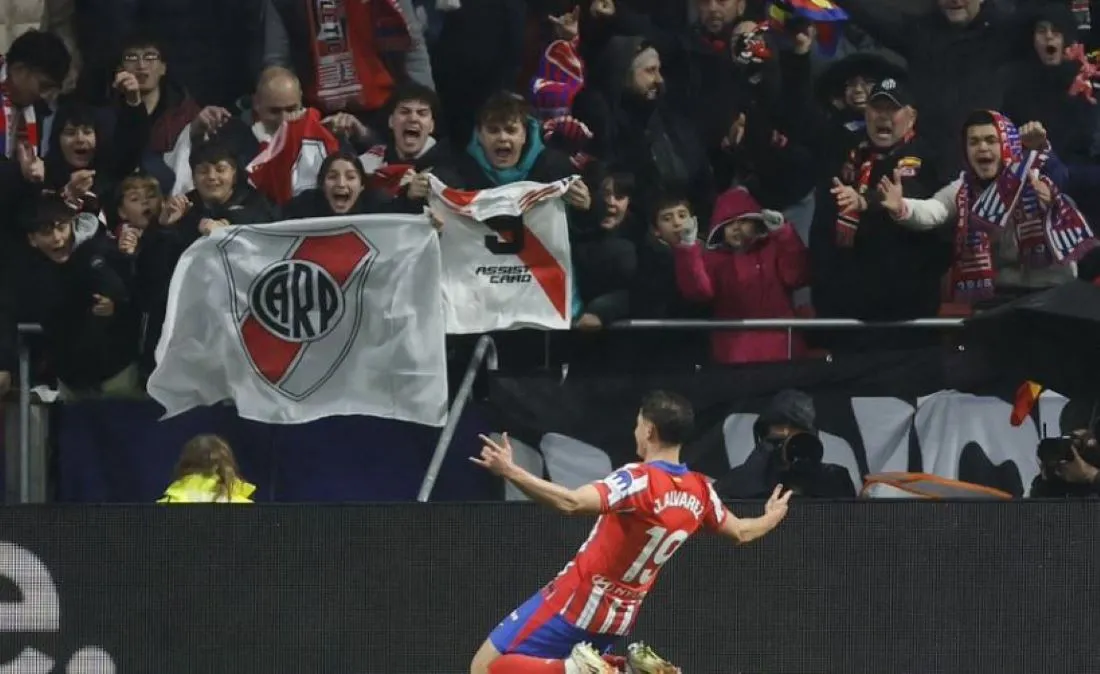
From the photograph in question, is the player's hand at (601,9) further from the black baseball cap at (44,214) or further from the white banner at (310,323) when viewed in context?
the black baseball cap at (44,214)

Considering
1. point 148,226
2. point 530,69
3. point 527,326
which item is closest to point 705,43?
point 530,69

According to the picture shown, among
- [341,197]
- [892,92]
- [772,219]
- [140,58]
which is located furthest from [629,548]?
[140,58]

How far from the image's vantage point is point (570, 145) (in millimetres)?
12625

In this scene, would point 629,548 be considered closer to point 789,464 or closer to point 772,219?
point 789,464

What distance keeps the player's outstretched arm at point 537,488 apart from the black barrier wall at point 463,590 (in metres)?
1.74

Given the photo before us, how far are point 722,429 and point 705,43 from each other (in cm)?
269

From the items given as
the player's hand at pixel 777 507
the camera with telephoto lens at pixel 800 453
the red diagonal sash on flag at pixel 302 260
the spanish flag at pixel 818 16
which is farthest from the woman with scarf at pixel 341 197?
the player's hand at pixel 777 507

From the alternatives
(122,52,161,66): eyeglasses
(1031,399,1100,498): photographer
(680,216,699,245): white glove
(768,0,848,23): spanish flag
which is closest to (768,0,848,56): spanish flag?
(768,0,848,23): spanish flag

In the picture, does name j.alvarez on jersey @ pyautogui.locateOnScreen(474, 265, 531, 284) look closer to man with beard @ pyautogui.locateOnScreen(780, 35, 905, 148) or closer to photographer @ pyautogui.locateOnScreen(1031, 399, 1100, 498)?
man with beard @ pyautogui.locateOnScreen(780, 35, 905, 148)

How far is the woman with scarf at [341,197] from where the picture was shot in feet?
38.9

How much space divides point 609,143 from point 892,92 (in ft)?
5.49

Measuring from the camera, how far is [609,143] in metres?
12.8

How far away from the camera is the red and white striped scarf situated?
12.9m

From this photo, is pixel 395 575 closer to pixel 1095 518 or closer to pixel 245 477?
pixel 245 477
